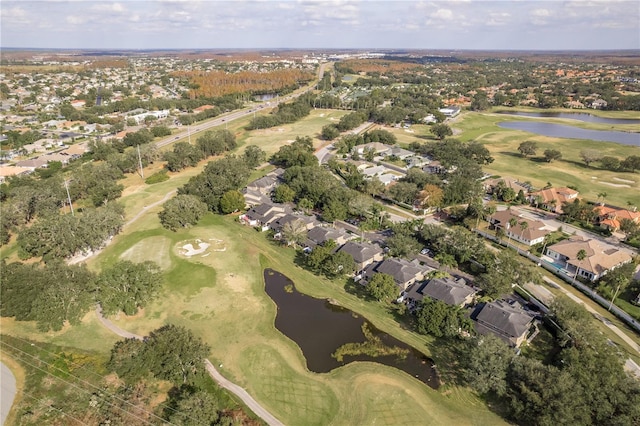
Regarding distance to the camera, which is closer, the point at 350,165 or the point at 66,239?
the point at 66,239

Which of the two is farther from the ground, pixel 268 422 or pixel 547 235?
pixel 547 235

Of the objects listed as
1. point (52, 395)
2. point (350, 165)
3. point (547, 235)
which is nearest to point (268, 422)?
point (52, 395)

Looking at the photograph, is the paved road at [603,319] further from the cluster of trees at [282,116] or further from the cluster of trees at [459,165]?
the cluster of trees at [282,116]

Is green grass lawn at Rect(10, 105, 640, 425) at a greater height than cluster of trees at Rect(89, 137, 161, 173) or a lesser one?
lesser

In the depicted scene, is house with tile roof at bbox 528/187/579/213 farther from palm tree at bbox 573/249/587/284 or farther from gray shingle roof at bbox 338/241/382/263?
gray shingle roof at bbox 338/241/382/263

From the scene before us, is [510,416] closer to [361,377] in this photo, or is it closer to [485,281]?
[361,377]

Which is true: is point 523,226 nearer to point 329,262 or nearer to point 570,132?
point 329,262

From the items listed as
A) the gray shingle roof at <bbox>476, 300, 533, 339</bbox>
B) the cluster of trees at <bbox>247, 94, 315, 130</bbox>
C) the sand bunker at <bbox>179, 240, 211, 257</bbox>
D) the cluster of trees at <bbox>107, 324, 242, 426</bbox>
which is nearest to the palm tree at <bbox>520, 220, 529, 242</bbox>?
the gray shingle roof at <bbox>476, 300, 533, 339</bbox>
